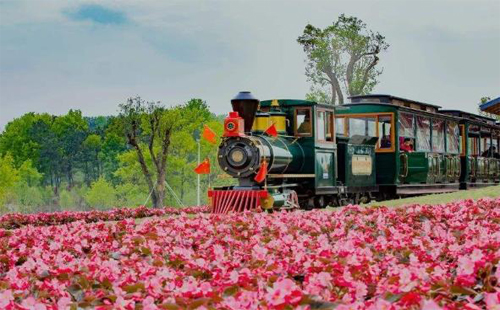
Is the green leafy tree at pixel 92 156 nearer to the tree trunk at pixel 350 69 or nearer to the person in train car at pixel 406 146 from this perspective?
the tree trunk at pixel 350 69

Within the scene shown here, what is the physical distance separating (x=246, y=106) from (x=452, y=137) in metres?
10.6

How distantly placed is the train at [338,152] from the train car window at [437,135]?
0.03 m

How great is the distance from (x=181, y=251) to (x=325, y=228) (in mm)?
2998

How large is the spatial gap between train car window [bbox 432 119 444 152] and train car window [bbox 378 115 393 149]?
8.58ft

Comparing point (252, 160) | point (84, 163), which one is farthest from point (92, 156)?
point (252, 160)

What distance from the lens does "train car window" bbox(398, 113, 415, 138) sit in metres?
21.0

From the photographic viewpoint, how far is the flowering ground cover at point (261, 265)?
450 cm

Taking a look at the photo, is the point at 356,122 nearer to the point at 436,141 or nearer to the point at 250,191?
the point at 436,141

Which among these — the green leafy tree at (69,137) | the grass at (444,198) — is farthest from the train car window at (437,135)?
the green leafy tree at (69,137)

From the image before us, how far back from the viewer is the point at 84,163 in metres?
84.2

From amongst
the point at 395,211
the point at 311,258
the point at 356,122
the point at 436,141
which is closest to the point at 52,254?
the point at 311,258

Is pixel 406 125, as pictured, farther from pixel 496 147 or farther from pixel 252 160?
pixel 496 147

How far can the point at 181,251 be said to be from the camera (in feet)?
23.8

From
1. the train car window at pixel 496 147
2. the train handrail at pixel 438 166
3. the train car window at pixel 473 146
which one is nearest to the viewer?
the train handrail at pixel 438 166
